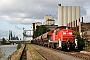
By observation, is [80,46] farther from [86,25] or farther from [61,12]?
[61,12]

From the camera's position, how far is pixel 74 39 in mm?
32375

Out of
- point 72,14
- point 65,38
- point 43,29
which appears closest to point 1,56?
point 65,38

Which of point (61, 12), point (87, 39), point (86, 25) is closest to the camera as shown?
point (87, 39)

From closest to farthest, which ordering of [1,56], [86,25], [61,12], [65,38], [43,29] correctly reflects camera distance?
[1,56] < [65,38] < [86,25] < [61,12] < [43,29]

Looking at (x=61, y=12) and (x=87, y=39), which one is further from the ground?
(x=61, y=12)

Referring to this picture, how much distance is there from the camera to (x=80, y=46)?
36.6 meters

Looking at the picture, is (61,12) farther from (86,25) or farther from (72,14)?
(86,25)

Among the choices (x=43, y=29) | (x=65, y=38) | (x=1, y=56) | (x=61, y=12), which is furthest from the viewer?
(x=43, y=29)

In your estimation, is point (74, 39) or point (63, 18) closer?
point (74, 39)

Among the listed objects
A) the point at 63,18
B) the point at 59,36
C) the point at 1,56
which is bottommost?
the point at 1,56

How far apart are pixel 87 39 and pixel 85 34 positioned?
132cm

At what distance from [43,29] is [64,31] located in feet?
346

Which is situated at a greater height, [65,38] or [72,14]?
[72,14]

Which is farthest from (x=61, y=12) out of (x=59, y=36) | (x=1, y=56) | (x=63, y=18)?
(x=1, y=56)
